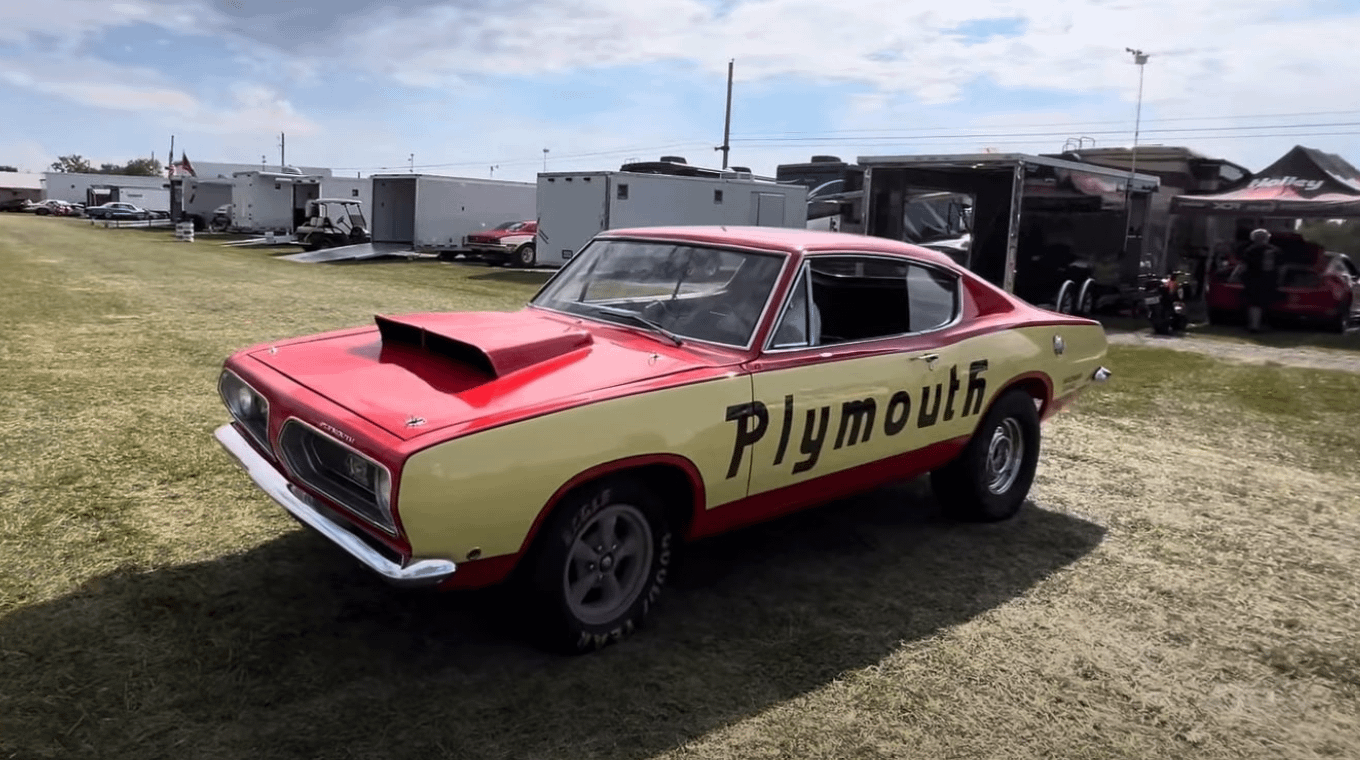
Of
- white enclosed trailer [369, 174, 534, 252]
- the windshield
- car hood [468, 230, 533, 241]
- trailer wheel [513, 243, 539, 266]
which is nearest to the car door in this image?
the windshield

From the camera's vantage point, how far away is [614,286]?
4.71 m

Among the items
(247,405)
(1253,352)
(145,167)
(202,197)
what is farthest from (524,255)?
(145,167)

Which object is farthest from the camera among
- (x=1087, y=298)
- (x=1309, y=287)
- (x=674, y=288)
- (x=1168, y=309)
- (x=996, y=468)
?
(x=1087, y=298)

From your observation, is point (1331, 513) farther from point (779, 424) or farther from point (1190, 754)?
point (779, 424)

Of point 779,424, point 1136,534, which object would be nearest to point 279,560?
point 779,424

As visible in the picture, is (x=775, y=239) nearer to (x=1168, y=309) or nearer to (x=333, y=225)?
(x=1168, y=309)

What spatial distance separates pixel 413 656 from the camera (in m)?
3.55

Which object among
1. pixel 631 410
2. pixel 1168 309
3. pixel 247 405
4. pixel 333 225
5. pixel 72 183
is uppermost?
pixel 72 183

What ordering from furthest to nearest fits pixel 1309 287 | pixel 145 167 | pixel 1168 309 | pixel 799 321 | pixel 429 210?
pixel 145 167 → pixel 429 210 → pixel 1309 287 → pixel 1168 309 → pixel 799 321

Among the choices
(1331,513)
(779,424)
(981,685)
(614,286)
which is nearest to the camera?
(981,685)

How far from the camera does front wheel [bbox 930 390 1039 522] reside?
16.9 feet

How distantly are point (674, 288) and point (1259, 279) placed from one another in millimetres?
14390

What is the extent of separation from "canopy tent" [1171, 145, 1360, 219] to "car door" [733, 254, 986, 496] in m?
14.8

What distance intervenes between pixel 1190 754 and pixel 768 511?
1.72 m
